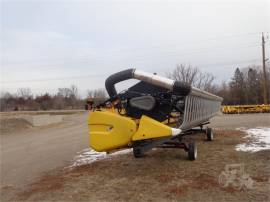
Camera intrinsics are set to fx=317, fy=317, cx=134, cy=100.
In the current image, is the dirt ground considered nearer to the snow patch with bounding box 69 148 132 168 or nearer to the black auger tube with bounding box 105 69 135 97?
the snow patch with bounding box 69 148 132 168

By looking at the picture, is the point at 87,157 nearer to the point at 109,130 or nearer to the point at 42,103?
the point at 109,130

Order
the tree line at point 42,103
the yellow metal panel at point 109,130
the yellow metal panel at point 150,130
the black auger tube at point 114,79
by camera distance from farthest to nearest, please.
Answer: the tree line at point 42,103
the black auger tube at point 114,79
the yellow metal panel at point 109,130
the yellow metal panel at point 150,130

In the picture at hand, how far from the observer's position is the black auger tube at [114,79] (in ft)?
20.0

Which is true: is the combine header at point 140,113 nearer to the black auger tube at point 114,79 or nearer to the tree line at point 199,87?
the black auger tube at point 114,79

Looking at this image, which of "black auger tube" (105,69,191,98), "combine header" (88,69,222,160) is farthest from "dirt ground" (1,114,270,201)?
"black auger tube" (105,69,191,98)

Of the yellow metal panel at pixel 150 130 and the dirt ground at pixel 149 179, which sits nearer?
the dirt ground at pixel 149 179

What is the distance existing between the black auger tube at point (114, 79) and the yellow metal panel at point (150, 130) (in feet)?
3.14

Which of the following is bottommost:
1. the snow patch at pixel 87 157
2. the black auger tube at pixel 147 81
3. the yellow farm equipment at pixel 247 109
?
the snow patch at pixel 87 157

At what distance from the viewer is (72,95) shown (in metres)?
81.6

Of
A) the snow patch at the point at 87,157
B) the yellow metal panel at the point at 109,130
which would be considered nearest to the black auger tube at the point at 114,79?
the yellow metal panel at the point at 109,130

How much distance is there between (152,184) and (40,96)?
2798 inches

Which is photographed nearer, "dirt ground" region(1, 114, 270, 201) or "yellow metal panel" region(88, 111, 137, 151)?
"dirt ground" region(1, 114, 270, 201)

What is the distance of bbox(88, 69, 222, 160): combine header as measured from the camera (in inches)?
220

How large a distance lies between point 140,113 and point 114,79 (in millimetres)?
871
